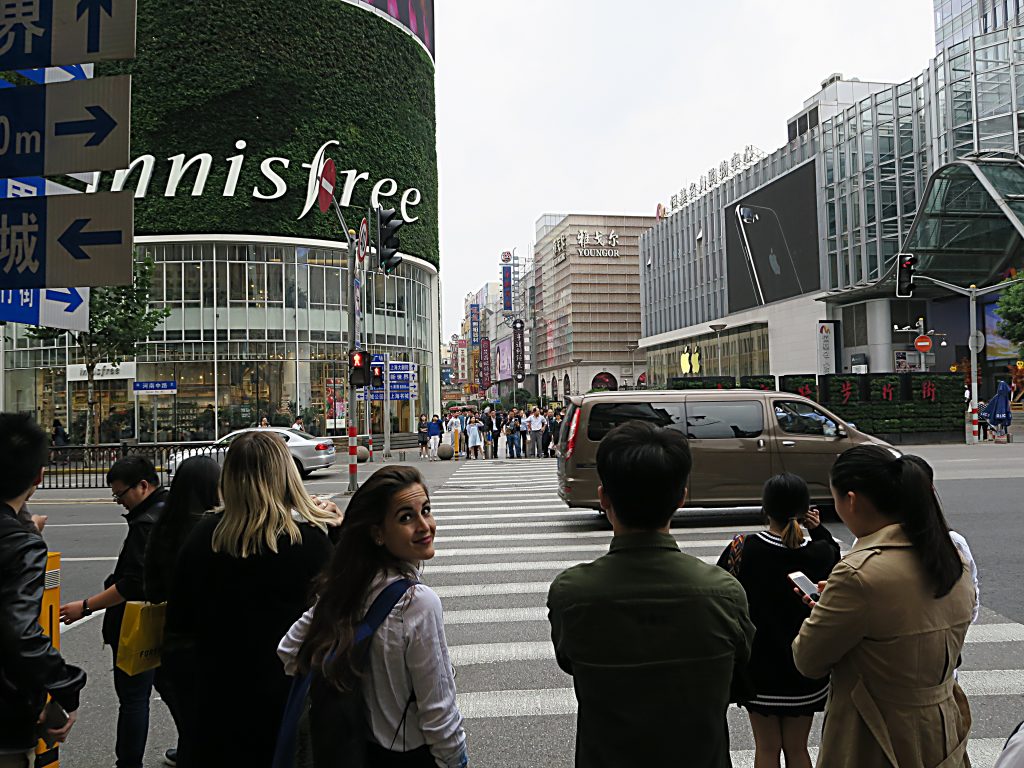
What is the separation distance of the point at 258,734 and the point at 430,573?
654 centimetres

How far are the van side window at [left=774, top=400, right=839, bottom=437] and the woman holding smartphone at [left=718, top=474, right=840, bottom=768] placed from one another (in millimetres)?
9261

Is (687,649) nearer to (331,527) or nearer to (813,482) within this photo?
(331,527)

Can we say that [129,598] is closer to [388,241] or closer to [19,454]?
[19,454]

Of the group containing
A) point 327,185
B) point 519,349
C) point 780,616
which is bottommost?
point 780,616

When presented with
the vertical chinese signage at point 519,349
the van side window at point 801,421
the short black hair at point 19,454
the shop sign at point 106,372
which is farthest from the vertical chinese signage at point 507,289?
the short black hair at point 19,454

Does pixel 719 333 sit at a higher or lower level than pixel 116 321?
higher

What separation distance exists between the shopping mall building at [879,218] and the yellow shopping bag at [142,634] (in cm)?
4450

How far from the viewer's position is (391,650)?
2.36 meters

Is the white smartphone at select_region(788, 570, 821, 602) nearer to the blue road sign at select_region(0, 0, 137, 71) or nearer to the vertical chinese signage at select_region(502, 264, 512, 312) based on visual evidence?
the blue road sign at select_region(0, 0, 137, 71)

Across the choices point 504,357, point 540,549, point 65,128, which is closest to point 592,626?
point 65,128

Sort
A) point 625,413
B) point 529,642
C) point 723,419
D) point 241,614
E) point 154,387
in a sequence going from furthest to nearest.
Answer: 1. point 154,387
2. point 723,419
3. point 625,413
4. point 529,642
5. point 241,614

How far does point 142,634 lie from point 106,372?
3338 cm

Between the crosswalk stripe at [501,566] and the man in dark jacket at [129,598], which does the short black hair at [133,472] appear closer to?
the man in dark jacket at [129,598]

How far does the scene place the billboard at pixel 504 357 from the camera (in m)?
141
